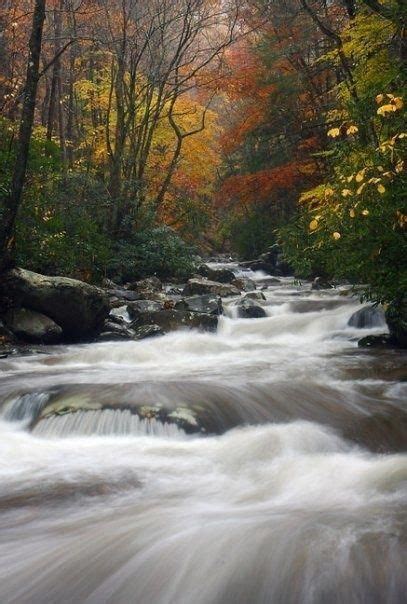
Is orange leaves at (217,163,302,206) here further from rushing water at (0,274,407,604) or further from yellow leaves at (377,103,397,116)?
yellow leaves at (377,103,397,116)

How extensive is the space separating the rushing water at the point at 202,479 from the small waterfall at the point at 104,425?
16 millimetres

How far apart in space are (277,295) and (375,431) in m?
10.1

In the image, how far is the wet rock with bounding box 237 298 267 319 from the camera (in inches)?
503

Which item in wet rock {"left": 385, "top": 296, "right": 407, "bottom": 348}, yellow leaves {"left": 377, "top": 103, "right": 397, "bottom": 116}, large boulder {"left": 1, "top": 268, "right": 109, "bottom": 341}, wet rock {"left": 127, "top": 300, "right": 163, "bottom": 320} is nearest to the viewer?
yellow leaves {"left": 377, "top": 103, "right": 397, "bottom": 116}

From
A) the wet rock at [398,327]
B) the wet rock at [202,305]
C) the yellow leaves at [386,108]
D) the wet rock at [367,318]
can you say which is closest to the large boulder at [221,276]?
the wet rock at [202,305]

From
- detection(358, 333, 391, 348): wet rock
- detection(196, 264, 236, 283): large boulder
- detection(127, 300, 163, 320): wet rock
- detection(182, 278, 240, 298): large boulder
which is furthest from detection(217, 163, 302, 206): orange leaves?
detection(358, 333, 391, 348): wet rock

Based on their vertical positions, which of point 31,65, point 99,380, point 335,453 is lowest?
point 335,453

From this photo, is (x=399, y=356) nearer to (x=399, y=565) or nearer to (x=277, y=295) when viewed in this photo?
(x=399, y=565)

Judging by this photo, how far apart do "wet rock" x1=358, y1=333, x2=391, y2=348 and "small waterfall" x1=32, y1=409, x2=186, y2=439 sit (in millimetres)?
4946

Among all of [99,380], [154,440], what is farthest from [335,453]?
[99,380]

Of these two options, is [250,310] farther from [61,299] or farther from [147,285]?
[61,299]

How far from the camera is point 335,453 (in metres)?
5.37

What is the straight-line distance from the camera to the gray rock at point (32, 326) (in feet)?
Answer: 32.5

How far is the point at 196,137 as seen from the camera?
2256 cm
